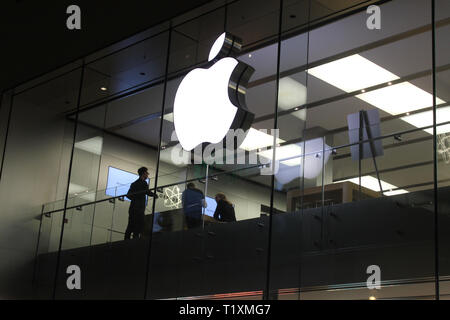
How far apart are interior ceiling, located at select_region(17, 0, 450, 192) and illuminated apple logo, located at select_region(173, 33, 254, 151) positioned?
7.5 inches

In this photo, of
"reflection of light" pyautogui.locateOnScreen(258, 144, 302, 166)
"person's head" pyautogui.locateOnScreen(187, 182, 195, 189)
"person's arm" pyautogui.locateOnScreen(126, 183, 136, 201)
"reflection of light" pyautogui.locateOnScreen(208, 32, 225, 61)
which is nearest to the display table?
"reflection of light" pyautogui.locateOnScreen(258, 144, 302, 166)

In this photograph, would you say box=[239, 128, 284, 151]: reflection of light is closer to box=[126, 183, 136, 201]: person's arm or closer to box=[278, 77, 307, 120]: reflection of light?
box=[278, 77, 307, 120]: reflection of light

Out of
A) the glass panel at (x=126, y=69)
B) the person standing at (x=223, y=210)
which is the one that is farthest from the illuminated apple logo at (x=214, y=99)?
the glass panel at (x=126, y=69)

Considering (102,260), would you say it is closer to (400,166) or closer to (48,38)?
(48,38)

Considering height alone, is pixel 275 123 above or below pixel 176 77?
below

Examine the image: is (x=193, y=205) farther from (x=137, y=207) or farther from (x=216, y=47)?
(x=216, y=47)

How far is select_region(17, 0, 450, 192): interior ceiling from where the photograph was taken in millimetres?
6848

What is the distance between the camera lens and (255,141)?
702 centimetres

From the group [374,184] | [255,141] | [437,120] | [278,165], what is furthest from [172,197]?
[437,120]

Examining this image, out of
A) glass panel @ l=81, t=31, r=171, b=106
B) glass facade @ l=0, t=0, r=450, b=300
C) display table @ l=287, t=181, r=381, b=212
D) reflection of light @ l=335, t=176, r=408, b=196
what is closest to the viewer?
glass facade @ l=0, t=0, r=450, b=300

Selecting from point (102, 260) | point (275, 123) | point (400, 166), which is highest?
point (275, 123)

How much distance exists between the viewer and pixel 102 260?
27.6ft
